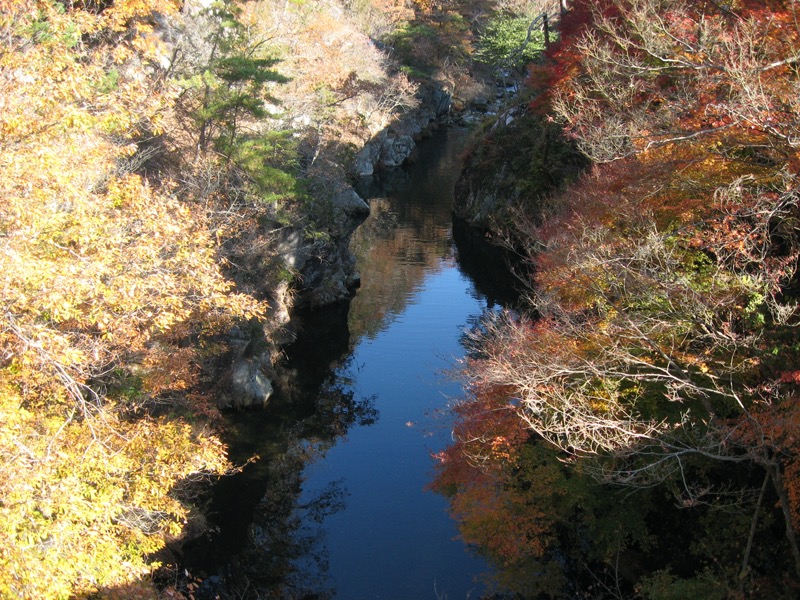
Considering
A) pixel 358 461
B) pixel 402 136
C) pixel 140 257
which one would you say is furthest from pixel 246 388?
pixel 402 136

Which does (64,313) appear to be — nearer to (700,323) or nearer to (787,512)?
(700,323)

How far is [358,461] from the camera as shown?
1961cm

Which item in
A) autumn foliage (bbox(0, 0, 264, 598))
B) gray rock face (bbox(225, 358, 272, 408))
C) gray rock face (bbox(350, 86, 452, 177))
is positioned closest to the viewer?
autumn foliage (bbox(0, 0, 264, 598))

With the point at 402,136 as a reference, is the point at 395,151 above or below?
below

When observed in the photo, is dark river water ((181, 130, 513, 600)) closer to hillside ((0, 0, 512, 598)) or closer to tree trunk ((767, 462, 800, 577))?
hillside ((0, 0, 512, 598))

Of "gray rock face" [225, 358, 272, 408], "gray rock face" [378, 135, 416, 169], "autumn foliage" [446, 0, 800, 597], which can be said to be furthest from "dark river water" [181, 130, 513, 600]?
"gray rock face" [378, 135, 416, 169]

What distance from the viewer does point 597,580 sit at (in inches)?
549

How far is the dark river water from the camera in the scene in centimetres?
1507

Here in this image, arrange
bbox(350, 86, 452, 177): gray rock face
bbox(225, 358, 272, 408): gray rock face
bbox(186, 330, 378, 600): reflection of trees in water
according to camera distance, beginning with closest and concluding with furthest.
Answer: bbox(186, 330, 378, 600): reflection of trees in water → bbox(225, 358, 272, 408): gray rock face → bbox(350, 86, 452, 177): gray rock face

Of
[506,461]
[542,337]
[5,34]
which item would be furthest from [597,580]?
[5,34]

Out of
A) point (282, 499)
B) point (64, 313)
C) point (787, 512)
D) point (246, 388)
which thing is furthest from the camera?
point (246, 388)

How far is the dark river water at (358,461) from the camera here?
49.4 feet

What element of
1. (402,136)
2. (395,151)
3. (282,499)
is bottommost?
(282,499)

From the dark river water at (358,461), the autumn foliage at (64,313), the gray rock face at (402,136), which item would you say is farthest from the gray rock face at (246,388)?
the gray rock face at (402,136)
